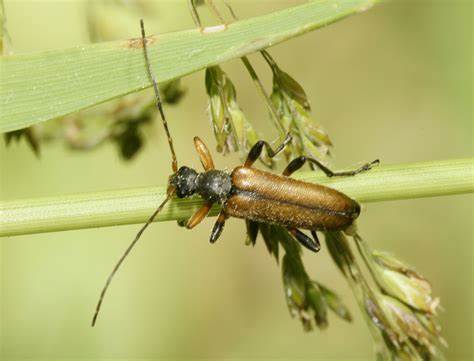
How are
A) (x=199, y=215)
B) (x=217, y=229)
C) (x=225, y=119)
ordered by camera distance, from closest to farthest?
(x=225, y=119) → (x=199, y=215) → (x=217, y=229)

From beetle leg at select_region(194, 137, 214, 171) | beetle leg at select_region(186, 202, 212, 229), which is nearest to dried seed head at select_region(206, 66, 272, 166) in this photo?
beetle leg at select_region(186, 202, 212, 229)

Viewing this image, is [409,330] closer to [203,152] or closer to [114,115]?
[203,152]

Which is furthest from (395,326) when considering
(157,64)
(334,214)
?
(157,64)

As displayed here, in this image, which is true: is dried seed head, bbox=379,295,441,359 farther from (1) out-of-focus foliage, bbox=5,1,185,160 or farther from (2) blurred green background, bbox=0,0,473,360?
(2) blurred green background, bbox=0,0,473,360

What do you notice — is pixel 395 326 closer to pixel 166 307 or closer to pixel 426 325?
pixel 426 325

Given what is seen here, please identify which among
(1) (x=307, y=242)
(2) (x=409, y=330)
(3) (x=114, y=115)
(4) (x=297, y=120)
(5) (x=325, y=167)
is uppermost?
(3) (x=114, y=115)

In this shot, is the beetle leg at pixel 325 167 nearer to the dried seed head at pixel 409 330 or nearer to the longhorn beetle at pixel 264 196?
the longhorn beetle at pixel 264 196

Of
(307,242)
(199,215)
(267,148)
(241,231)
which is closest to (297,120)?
(267,148)

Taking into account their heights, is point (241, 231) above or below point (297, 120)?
above

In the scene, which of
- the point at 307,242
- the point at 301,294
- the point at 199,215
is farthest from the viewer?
the point at 307,242
